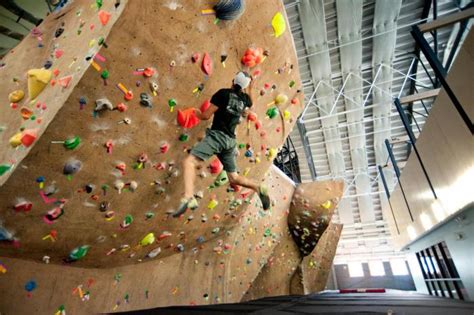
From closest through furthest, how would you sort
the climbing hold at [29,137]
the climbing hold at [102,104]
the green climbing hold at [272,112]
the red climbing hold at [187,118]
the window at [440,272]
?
the climbing hold at [29,137] < the climbing hold at [102,104] < the red climbing hold at [187,118] < the green climbing hold at [272,112] < the window at [440,272]

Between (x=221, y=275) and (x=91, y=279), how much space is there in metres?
2.18

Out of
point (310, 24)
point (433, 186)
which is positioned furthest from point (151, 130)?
point (310, 24)

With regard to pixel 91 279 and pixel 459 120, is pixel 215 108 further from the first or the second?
pixel 459 120

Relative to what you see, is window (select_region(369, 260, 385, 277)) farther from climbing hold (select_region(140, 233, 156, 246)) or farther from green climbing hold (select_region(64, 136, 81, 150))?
green climbing hold (select_region(64, 136, 81, 150))

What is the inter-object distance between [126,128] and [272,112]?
179 cm

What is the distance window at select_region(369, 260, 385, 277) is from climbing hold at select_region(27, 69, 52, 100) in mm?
19025

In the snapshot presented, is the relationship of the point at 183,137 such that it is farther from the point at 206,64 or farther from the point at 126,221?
the point at 126,221

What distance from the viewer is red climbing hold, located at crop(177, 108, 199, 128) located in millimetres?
2400

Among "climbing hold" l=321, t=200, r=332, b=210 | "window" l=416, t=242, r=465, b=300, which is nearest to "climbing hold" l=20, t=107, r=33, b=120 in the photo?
"climbing hold" l=321, t=200, r=332, b=210

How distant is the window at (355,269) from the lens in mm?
16969

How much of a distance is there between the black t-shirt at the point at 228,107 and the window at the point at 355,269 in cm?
1803

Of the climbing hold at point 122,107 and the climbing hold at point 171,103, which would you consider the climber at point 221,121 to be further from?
the climbing hold at point 122,107

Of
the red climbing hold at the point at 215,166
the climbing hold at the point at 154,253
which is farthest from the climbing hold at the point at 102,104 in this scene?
the climbing hold at the point at 154,253

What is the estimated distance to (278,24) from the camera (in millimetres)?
2611
